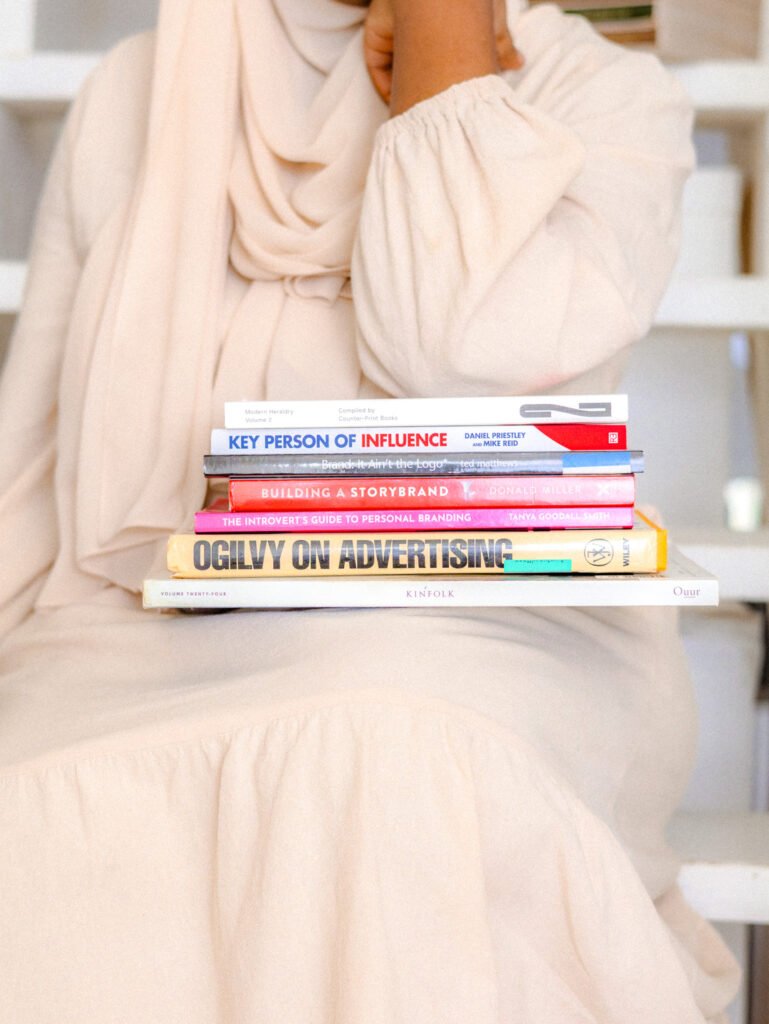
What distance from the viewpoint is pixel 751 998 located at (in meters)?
1.36

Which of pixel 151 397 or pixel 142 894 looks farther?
pixel 151 397

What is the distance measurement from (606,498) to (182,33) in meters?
0.66

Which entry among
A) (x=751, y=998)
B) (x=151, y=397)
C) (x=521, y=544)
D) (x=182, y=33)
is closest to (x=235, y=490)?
(x=521, y=544)

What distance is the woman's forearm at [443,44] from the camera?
1022mm

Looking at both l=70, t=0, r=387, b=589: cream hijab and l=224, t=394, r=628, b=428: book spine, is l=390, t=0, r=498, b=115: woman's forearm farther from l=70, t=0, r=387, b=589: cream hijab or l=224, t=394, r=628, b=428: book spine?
l=224, t=394, r=628, b=428: book spine

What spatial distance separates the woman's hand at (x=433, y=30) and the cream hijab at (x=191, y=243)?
3cm

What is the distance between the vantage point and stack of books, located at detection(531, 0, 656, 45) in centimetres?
147

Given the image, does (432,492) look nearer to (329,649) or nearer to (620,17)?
(329,649)

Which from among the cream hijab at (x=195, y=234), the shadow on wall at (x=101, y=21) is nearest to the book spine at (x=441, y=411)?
the cream hijab at (x=195, y=234)

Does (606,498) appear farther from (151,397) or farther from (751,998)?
(751,998)

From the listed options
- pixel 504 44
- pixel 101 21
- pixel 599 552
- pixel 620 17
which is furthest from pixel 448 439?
pixel 101 21

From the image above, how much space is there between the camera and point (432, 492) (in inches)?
32.2

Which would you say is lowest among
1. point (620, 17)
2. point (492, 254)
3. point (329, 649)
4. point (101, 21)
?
point (329, 649)

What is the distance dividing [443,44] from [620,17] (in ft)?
1.90
